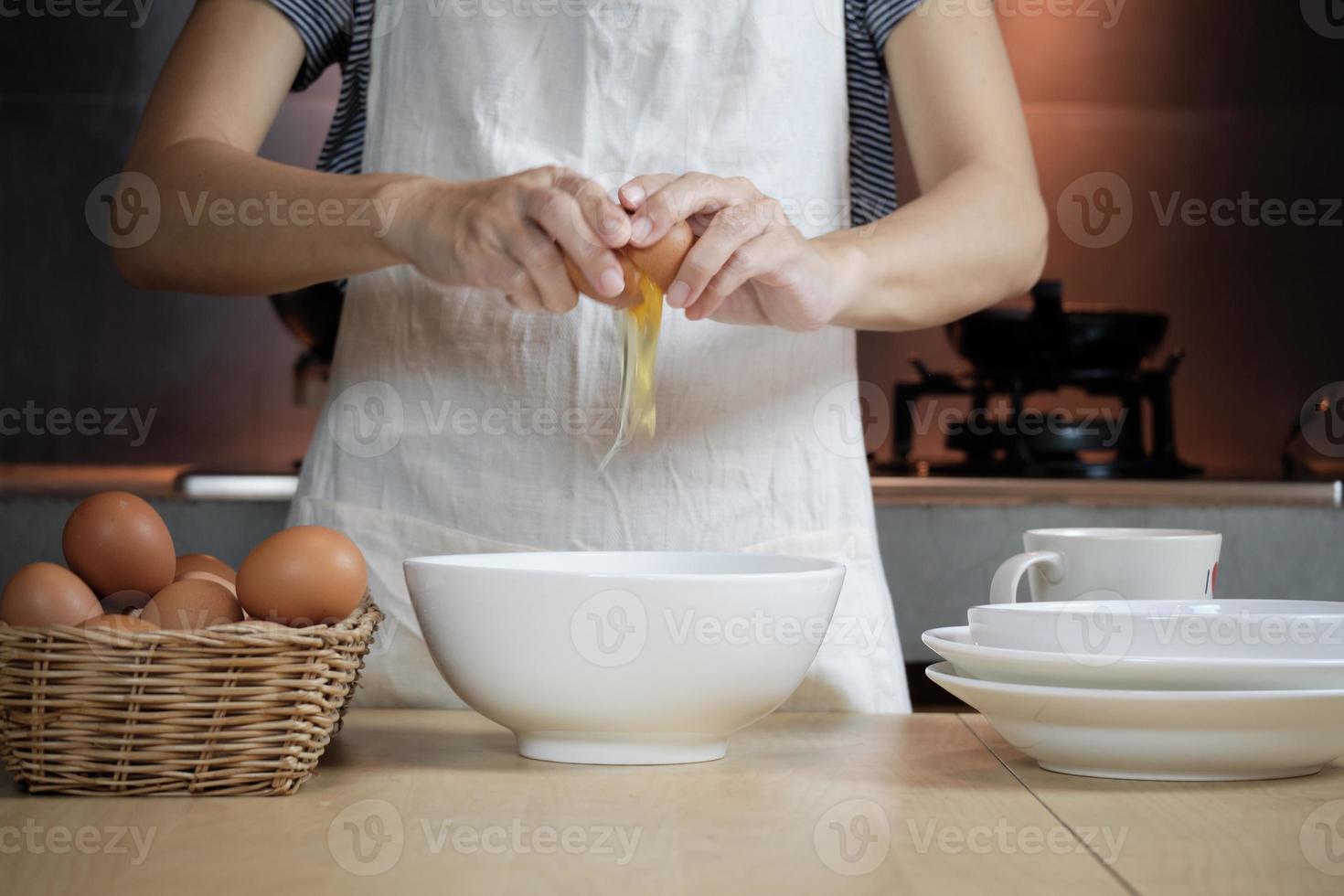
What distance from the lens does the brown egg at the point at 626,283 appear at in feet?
2.62

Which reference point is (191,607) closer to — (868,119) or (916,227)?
(916,227)

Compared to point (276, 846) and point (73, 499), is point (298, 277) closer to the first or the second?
point (276, 846)

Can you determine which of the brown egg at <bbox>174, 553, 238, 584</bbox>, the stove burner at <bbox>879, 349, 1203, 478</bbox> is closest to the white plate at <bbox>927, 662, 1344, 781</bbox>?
the brown egg at <bbox>174, 553, 238, 584</bbox>

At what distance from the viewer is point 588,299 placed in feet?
3.52

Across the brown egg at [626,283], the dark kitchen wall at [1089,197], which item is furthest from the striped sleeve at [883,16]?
the dark kitchen wall at [1089,197]

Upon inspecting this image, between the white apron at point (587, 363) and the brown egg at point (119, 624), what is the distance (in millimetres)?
443

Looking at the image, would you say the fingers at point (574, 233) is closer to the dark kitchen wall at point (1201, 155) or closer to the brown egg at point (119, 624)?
the brown egg at point (119, 624)

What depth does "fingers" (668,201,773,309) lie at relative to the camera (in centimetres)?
78

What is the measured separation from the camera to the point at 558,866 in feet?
1.63

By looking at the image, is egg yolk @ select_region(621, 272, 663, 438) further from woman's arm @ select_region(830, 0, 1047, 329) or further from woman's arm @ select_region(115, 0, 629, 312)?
woman's arm @ select_region(830, 0, 1047, 329)

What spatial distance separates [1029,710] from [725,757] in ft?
0.53

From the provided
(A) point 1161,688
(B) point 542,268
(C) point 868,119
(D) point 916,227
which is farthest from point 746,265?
(C) point 868,119

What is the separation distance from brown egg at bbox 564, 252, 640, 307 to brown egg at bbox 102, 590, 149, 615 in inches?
12.1

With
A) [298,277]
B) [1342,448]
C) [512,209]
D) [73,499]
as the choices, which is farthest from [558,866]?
[1342,448]
